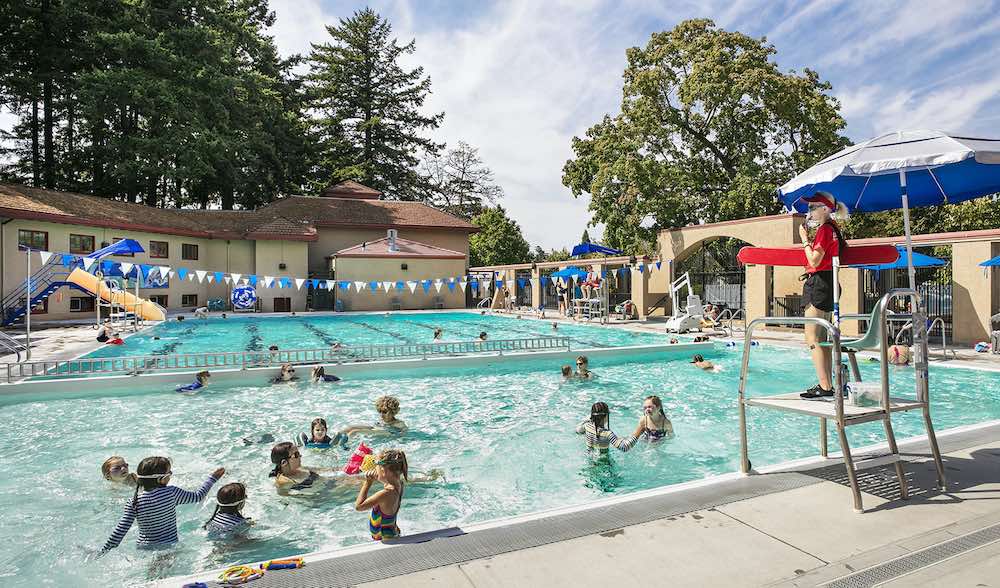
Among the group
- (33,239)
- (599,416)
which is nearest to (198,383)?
(599,416)

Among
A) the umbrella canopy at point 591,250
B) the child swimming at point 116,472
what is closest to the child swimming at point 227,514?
the child swimming at point 116,472

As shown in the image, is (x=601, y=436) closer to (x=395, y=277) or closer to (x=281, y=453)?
(x=281, y=453)

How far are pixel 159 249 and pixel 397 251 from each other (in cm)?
1209

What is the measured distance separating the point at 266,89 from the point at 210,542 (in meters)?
40.3

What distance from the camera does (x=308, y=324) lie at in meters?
23.6

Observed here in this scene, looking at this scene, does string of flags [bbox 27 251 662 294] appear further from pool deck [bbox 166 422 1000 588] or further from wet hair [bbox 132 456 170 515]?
pool deck [bbox 166 422 1000 588]

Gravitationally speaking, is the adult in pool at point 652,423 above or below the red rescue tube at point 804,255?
below

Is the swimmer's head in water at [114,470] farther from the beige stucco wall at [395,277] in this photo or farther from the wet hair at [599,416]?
the beige stucco wall at [395,277]

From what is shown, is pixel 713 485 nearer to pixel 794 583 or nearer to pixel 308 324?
pixel 794 583

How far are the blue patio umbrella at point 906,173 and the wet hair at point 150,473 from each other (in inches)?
219

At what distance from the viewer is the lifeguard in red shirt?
13.7 ft

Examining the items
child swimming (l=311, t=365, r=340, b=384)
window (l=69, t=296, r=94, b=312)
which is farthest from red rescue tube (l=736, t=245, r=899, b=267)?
window (l=69, t=296, r=94, b=312)

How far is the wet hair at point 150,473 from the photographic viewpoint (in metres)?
3.97

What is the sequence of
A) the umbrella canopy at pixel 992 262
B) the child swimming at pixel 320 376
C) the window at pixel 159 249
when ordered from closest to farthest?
the child swimming at pixel 320 376
the umbrella canopy at pixel 992 262
the window at pixel 159 249
